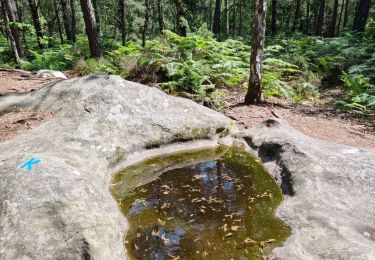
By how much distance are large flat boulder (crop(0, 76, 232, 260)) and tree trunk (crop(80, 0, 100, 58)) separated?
5811 mm

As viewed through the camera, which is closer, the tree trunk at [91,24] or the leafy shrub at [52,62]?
the tree trunk at [91,24]

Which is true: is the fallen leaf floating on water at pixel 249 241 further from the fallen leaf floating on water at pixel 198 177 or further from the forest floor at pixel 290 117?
the forest floor at pixel 290 117

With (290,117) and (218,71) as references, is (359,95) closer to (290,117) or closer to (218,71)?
(290,117)

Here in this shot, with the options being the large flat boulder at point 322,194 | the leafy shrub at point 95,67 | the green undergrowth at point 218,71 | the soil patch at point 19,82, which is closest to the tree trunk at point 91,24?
the leafy shrub at point 95,67

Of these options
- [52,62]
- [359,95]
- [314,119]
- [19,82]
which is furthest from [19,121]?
[52,62]

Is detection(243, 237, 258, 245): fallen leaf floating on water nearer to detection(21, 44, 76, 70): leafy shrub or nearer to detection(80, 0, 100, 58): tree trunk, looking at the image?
detection(80, 0, 100, 58): tree trunk

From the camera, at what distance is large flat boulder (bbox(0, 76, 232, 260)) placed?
3.25 m

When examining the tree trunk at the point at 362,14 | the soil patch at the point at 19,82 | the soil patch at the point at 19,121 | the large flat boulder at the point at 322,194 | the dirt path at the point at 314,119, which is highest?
the tree trunk at the point at 362,14

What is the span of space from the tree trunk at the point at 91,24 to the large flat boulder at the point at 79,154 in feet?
19.1

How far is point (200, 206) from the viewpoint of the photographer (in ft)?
15.0

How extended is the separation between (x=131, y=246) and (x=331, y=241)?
2.26 m

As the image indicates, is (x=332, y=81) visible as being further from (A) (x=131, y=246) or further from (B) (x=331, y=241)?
(A) (x=131, y=246)

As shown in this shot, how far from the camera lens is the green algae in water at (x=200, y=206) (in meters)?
3.74

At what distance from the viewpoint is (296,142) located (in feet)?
18.9
